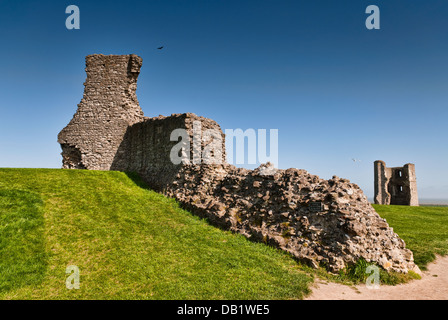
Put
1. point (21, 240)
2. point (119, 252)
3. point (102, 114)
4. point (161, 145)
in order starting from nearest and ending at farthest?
point (21, 240) < point (119, 252) < point (161, 145) < point (102, 114)

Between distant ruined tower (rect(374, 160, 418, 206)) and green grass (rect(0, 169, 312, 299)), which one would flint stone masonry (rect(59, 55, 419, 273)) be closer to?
green grass (rect(0, 169, 312, 299))

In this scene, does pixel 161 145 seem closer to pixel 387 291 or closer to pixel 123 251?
pixel 123 251

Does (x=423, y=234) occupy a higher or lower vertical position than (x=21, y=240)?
lower

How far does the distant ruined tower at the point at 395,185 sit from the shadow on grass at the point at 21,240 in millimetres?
46006

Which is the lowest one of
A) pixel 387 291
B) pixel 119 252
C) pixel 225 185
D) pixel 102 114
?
pixel 387 291

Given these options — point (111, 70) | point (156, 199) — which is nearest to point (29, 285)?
point (156, 199)

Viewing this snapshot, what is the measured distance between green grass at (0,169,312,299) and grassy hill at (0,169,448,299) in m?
0.03

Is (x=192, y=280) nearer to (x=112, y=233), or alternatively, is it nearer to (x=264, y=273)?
(x=264, y=273)

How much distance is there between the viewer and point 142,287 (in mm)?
6535

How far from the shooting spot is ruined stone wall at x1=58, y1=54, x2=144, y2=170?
1941 cm

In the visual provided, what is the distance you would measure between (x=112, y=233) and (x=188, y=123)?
7.40 m

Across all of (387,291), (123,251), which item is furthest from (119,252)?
(387,291)

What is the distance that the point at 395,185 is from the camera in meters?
42.3

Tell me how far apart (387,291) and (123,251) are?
789 centimetres
